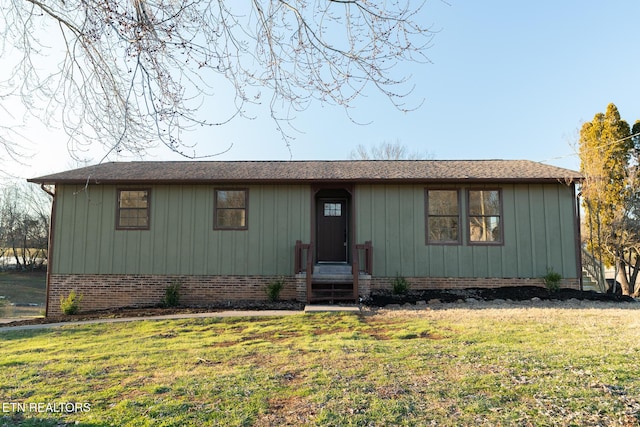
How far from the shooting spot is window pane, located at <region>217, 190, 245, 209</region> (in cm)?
1018

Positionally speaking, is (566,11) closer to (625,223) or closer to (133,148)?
(133,148)

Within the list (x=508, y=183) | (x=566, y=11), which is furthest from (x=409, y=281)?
(x=566, y=11)

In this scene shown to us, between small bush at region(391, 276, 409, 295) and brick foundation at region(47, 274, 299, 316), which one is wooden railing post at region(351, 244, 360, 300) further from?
brick foundation at region(47, 274, 299, 316)

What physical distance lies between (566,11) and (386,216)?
553 cm

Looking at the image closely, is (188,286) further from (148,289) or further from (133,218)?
(133,218)

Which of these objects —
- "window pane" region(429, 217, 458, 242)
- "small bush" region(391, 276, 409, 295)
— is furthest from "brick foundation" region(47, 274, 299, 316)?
"window pane" region(429, 217, 458, 242)

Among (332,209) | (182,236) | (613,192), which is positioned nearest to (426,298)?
(332,209)

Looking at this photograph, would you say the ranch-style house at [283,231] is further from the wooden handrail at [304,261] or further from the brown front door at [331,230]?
the brown front door at [331,230]

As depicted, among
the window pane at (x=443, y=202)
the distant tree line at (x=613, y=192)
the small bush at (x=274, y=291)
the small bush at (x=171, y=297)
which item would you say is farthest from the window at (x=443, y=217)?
the small bush at (x=171, y=297)

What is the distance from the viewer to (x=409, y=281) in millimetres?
9680

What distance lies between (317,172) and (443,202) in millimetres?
3442

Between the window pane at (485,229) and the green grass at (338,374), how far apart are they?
3745 millimetres

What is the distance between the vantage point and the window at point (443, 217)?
32.5 feet

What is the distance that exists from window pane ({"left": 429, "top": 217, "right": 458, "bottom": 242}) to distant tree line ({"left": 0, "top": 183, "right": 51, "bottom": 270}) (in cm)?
2908
